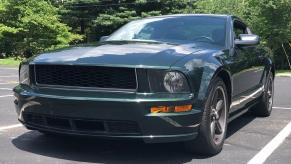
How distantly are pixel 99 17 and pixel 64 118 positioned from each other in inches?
1276

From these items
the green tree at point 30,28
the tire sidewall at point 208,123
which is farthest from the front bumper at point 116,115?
the green tree at point 30,28

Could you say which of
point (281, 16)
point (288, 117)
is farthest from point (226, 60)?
point (281, 16)

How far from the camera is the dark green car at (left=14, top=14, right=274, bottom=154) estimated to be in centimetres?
461

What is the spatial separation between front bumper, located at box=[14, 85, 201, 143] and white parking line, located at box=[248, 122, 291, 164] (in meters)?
0.77

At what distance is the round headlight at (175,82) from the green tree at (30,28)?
33.8 m

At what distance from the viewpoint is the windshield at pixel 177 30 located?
240 inches

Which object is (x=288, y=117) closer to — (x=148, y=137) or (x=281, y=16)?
(x=148, y=137)

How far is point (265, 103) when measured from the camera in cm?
781

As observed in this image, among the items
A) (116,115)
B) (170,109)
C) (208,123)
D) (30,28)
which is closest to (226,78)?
(208,123)

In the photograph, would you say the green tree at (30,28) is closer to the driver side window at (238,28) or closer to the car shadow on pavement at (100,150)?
the driver side window at (238,28)

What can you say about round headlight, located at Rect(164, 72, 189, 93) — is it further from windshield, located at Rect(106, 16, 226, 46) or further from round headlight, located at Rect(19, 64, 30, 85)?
round headlight, located at Rect(19, 64, 30, 85)

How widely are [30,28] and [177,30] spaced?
34.0 m

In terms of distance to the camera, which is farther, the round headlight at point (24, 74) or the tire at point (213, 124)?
the round headlight at point (24, 74)

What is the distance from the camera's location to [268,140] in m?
6.13
